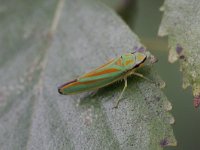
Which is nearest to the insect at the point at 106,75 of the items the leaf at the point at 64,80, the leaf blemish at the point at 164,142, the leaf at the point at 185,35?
the leaf at the point at 64,80

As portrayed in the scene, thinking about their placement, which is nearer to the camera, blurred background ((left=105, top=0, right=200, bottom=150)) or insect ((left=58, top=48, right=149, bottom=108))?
insect ((left=58, top=48, right=149, bottom=108))

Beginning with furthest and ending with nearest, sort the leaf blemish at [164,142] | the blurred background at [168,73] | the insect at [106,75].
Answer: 1. the blurred background at [168,73]
2. the insect at [106,75]
3. the leaf blemish at [164,142]

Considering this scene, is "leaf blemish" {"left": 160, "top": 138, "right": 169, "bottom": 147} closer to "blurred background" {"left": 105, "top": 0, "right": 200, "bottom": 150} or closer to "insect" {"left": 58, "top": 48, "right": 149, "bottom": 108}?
"insect" {"left": 58, "top": 48, "right": 149, "bottom": 108}

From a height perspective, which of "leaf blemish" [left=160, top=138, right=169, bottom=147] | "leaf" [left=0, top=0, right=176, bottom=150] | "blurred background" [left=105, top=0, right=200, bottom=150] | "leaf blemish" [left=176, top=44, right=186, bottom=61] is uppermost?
A: "leaf blemish" [left=176, top=44, right=186, bottom=61]

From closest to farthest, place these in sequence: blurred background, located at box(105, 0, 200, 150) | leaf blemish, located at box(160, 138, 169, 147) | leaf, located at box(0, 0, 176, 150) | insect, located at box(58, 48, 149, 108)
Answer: leaf blemish, located at box(160, 138, 169, 147) → leaf, located at box(0, 0, 176, 150) → insect, located at box(58, 48, 149, 108) → blurred background, located at box(105, 0, 200, 150)

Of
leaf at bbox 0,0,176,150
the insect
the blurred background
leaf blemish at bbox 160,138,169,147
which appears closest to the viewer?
leaf blemish at bbox 160,138,169,147

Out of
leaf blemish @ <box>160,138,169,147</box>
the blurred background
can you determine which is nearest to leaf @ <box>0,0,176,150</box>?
leaf blemish @ <box>160,138,169,147</box>

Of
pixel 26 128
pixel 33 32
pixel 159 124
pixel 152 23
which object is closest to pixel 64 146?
pixel 26 128

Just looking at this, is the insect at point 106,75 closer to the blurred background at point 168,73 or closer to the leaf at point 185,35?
the leaf at point 185,35
